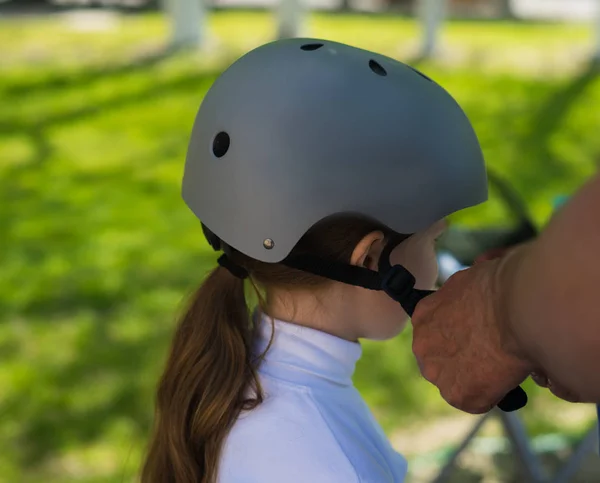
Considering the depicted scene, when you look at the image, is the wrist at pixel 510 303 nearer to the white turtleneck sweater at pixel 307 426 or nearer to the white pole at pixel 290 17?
the white turtleneck sweater at pixel 307 426

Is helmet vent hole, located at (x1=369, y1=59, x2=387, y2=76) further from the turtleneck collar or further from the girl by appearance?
the turtleneck collar

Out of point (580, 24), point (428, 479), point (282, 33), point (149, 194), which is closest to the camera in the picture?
point (428, 479)

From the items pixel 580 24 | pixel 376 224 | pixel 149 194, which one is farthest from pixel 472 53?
pixel 376 224

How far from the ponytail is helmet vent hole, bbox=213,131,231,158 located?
34 cm

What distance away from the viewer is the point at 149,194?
5684 millimetres

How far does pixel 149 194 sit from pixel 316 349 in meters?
4.20

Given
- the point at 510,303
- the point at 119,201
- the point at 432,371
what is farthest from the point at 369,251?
the point at 119,201

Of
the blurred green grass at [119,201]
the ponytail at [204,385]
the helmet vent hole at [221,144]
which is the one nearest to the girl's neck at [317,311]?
the ponytail at [204,385]

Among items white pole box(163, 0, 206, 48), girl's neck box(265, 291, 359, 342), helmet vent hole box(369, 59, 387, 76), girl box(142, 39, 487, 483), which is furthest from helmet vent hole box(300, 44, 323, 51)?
white pole box(163, 0, 206, 48)

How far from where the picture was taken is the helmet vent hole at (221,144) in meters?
1.65

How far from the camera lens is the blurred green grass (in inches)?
131

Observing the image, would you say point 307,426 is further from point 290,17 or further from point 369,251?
point 290,17

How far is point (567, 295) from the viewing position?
840mm

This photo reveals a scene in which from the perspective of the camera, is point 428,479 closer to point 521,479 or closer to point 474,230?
point 521,479
